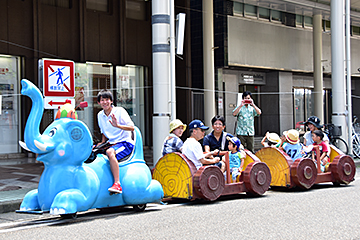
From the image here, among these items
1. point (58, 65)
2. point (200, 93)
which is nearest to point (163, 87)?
point (58, 65)

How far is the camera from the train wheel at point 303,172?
9078 millimetres

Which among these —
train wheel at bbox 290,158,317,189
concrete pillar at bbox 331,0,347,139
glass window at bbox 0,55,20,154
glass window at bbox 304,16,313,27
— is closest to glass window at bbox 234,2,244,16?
glass window at bbox 304,16,313,27

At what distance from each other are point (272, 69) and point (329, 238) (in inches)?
659

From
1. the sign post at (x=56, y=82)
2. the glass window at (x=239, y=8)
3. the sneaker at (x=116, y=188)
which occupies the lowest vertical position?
the sneaker at (x=116, y=188)

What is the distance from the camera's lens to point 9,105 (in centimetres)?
1552

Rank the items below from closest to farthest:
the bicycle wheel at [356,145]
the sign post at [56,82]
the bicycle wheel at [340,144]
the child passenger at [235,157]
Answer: the child passenger at [235,157] < the sign post at [56,82] < the bicycle wheel at [340,144] < the bicycle wheel at [356,145]

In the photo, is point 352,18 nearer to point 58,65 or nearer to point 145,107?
point 145,107

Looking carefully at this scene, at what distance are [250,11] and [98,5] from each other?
6.89 metres

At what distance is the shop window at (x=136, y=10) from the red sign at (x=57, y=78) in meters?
9.11

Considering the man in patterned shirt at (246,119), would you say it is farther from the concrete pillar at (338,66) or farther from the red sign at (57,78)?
the concrete pillar at (338,66)

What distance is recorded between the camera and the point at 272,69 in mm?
21453

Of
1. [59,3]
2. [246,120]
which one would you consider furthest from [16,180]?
[59,3]

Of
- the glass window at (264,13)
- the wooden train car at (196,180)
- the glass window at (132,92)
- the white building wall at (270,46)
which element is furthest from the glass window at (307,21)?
the wooden train car at (196,180)

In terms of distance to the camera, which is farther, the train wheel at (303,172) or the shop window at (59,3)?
the shop window at (59,3)
